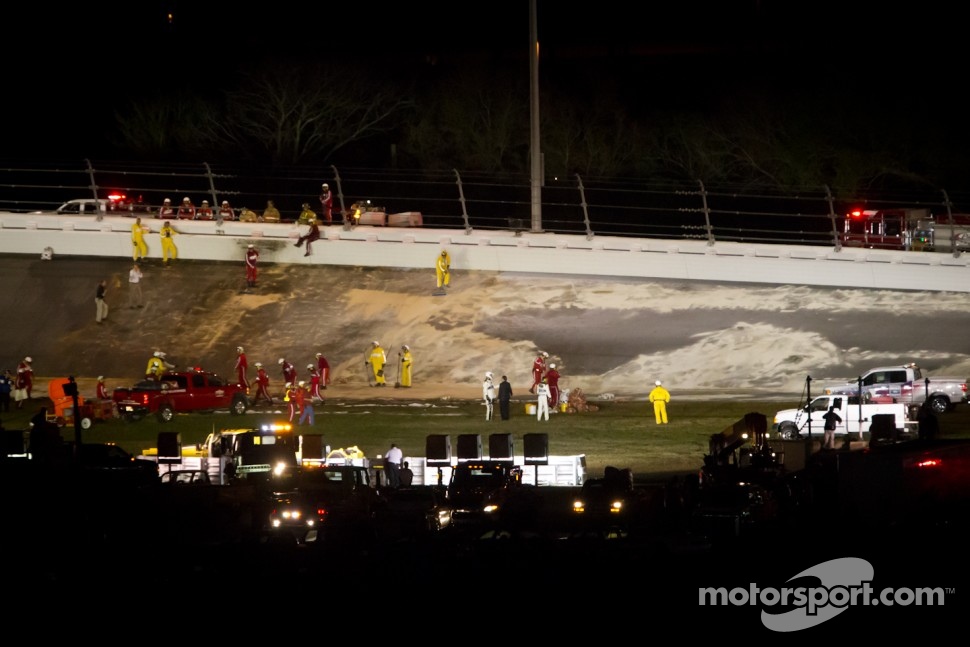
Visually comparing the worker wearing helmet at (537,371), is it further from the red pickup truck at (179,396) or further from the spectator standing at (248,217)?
the spectator standing at (248,217)

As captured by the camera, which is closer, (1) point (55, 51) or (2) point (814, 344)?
(2) point (814, 344)

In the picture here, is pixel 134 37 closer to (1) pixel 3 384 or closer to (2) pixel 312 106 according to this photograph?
(2) pixel 312 106

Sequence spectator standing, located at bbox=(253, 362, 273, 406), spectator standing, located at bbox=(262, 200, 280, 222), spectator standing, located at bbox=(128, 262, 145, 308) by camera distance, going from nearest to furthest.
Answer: spectator standing, located at bbox=(253, 362, 273, 406)
spectator standing, located at bbox=(128, 262, 145, 308)
spectator standing, located at bbox=(262, 200, 280, 222)

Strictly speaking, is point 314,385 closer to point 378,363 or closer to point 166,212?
point 378,363

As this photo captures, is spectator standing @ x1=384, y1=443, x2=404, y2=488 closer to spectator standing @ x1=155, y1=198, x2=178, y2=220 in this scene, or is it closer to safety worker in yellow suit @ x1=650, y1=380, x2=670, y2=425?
safety worker in yellow suit @ x1=650, y1=380, x2=670, y2=425

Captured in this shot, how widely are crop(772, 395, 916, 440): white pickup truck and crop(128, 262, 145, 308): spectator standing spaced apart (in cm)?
1796

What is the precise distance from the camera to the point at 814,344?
112 ft

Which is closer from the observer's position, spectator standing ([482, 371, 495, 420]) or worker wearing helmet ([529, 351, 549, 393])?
spectator standing ([482, 371, 495, 420])

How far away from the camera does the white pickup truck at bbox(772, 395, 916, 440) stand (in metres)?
27.7

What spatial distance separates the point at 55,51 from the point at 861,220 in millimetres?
36964

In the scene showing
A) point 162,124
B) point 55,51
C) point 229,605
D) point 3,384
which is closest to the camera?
point 229,605

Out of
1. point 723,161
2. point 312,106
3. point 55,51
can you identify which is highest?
point 55,51

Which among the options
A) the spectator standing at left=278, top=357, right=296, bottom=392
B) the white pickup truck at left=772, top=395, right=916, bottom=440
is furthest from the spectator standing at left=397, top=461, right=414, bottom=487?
the white pickup truck at left=772, top=395, right=916, bottom=440

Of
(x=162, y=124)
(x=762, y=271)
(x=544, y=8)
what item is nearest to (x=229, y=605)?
(x=762, y=271)
